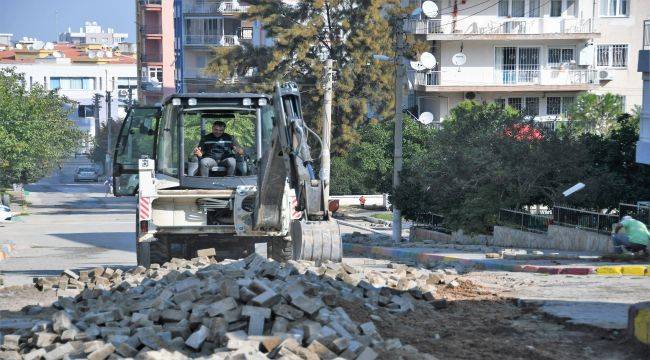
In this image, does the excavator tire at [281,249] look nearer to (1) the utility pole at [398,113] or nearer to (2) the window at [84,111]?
(1) the utility pole at [398,113]

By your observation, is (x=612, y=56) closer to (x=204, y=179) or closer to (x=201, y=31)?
(x=201, y=31)

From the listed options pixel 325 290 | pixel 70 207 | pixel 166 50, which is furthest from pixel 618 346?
pixel 166 50

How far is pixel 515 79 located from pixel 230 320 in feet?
149

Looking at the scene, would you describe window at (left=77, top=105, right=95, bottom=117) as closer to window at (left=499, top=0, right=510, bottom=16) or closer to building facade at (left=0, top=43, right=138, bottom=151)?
building facade at (left=0, top=43, right=138, bottom=151)

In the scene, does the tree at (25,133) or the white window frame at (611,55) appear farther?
the tree at (25,133)

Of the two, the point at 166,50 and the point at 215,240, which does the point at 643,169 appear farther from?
the point at 166,50

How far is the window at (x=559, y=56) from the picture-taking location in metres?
54.8

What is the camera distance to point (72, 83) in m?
139

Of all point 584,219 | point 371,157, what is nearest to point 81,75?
point 371,157

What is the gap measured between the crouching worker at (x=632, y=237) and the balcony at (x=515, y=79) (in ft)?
110

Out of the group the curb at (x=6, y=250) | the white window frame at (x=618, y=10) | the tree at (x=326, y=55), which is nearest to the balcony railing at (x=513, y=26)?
the white window frame at (x=618, y=10)

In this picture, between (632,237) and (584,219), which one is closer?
(632,237)

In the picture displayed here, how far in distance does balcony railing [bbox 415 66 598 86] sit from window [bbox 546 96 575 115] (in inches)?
55.9

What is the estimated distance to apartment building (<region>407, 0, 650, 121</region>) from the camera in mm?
53969
